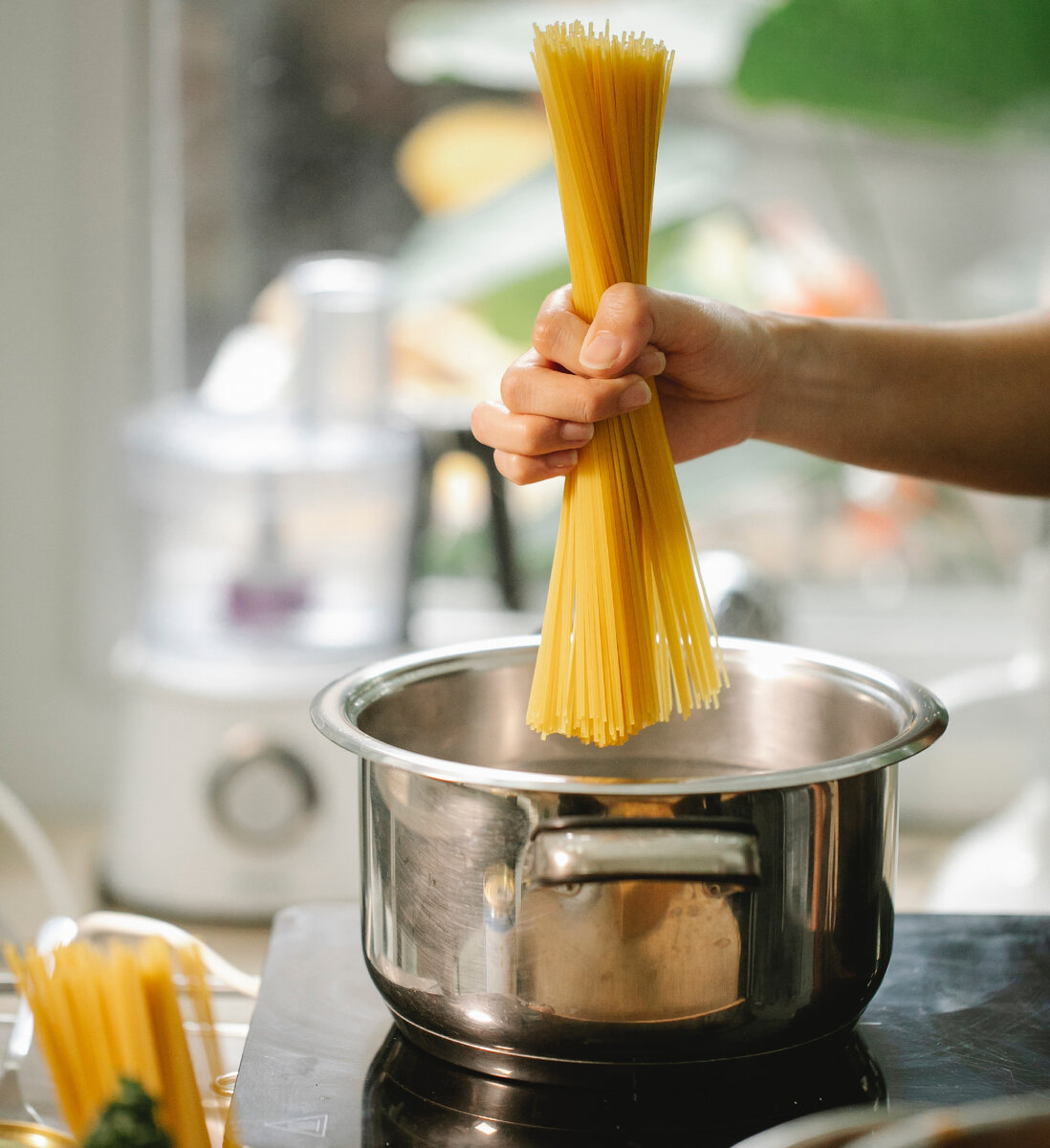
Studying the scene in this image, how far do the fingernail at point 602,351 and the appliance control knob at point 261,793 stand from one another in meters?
0.81

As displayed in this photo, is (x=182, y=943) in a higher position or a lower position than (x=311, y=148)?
lower

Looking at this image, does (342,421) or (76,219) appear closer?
(342,421)

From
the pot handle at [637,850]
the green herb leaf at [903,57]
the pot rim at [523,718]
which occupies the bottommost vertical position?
the pot handle at [637,850]

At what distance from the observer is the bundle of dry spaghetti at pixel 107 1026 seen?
0.44m

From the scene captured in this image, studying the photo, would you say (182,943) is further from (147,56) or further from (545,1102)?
(147,56)

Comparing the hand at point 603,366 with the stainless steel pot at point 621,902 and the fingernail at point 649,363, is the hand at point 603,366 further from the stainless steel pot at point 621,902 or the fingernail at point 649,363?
the stainless steel pot at point 621,902

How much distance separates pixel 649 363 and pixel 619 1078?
0.29 metres

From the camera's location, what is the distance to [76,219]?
5.07 feet

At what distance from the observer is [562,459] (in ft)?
1.99

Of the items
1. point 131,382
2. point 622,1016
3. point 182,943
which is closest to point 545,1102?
point 622,1016

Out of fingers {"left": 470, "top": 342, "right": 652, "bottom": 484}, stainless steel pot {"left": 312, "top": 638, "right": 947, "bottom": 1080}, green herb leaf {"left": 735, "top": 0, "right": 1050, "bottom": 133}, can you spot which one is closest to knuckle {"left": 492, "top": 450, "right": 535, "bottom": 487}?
fingers {"left": 470, "top": 342, "right": 652, "bottom": 484}

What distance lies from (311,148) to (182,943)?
4.09 feet

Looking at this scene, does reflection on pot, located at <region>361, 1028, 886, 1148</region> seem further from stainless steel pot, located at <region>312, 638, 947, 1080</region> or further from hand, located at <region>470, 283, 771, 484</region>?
hand, located at <region>470, 283, 771, 484</region>

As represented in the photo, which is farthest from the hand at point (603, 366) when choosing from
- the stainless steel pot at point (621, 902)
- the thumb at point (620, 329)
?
the stainless steel pot at point (621, 902)
